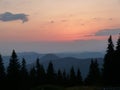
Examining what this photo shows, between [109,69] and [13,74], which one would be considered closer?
[13,74]

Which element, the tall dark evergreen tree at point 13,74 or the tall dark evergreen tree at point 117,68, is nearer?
the tall dark evergreen tree at point 13,74

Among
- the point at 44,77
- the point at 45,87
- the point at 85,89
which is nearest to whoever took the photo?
the point at 85,89

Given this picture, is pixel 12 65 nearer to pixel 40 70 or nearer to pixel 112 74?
pixel 112 74

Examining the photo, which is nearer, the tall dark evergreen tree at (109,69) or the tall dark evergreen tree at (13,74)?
the tall dark evergreen tree at (13,74)

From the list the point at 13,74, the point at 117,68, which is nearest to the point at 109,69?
the point at 117,68

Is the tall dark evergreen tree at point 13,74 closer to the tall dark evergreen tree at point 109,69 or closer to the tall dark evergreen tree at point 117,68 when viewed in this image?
the tall dark evergreen tree at point 109,69

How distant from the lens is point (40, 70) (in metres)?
117

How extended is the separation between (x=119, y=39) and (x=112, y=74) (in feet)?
31.6

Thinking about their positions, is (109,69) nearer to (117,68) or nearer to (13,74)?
(117,68)

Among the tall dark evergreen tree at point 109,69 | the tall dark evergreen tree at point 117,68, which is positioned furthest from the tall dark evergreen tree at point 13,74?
the tall dark evergreen tree at point 117,68

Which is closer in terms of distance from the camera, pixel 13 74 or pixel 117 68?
pixel 13 74

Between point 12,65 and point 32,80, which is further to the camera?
point 32,80

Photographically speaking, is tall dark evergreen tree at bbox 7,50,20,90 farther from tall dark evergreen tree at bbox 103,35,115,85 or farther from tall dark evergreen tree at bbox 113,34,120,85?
tall dark evergreen tree at bbox 113,34,120,85

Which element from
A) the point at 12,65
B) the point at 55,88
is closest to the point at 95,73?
the point at 12,65
